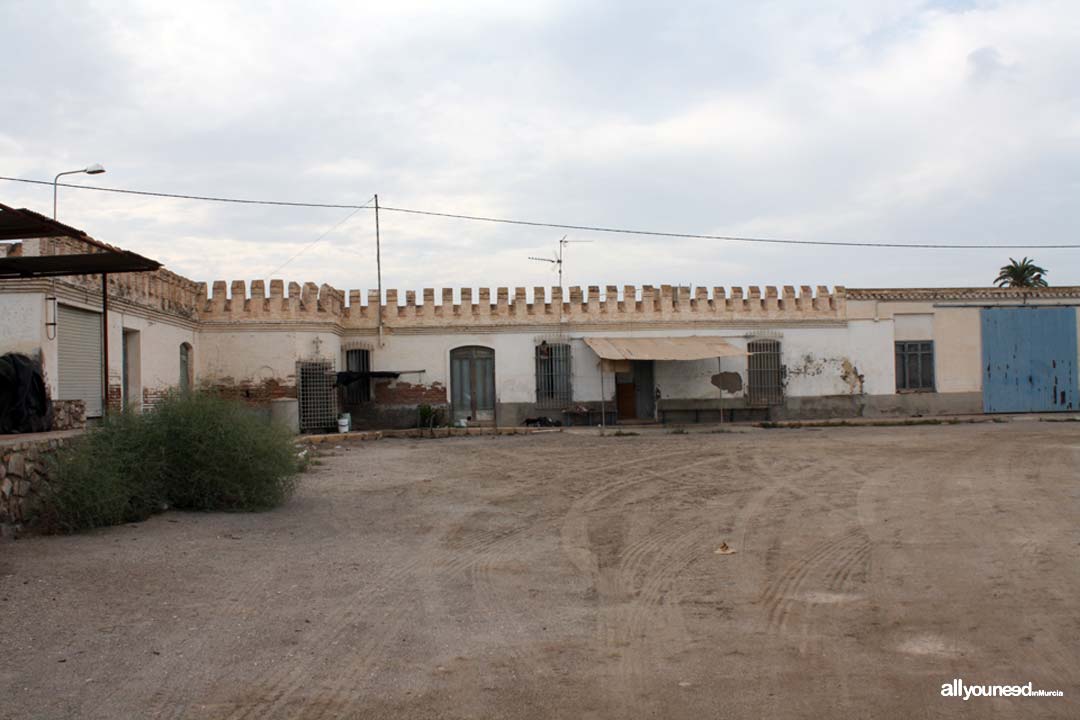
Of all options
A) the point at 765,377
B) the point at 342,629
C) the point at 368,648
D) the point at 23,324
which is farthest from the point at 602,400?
the point at 368,648

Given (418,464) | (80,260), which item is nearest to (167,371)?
(418,464)

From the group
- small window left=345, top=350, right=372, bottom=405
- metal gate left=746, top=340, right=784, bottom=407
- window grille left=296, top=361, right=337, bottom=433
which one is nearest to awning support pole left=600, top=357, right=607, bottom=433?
metal gate left=746, top=340, right=784, bottom=407

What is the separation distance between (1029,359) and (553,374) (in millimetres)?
14809

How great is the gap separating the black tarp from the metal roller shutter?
2.40m

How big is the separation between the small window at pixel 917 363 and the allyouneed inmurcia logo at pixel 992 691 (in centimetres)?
2525

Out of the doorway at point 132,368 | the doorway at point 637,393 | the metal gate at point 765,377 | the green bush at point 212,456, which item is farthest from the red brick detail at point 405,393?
the green bush at point 212,456

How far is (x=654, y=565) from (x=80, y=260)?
759 centimetres

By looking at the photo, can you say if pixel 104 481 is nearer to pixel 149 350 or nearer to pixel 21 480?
pixel 21 480

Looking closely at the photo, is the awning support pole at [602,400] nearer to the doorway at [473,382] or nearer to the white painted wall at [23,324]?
the doorway at [473,382]

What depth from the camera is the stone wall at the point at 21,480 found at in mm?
8680

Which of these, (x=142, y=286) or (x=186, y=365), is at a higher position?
(x=142, y=286)

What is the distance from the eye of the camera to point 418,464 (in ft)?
54.0

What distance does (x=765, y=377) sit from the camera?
27516 mm

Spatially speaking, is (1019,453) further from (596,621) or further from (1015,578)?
(596,621)
